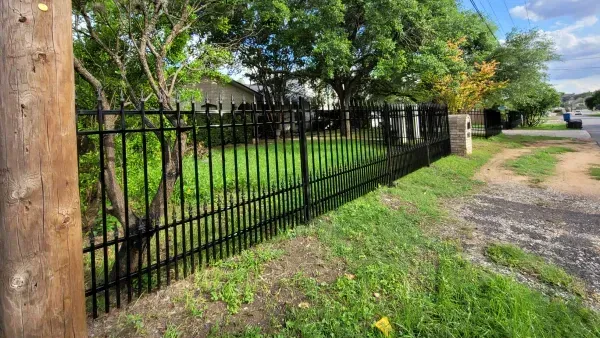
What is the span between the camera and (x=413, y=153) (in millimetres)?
8055

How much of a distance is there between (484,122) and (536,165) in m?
7.34

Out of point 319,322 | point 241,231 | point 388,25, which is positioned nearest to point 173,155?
point 241,231

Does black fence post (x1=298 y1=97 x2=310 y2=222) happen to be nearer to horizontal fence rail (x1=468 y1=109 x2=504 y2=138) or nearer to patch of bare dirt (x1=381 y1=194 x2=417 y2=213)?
patch of bare dirt (x1=381 y1=194 x2=417 y2=213)

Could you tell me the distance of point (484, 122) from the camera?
17.3m

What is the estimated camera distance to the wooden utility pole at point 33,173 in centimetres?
133

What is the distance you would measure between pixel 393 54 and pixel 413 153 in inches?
301

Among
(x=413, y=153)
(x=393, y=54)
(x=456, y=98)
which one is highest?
(x=393, y=54)

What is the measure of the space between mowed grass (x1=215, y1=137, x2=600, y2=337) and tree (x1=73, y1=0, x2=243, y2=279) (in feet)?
5.24

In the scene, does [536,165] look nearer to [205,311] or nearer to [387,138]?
[387,138]

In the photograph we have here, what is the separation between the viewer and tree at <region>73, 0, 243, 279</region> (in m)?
3.26

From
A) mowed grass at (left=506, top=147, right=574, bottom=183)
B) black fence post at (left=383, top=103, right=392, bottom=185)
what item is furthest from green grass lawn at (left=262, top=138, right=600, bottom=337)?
mowed grass at (left=506, top=147, right=574, bottom=183)

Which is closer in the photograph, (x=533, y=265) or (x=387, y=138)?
(x=533, y=265)

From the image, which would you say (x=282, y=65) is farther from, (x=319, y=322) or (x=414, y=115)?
(x=319, y=322)

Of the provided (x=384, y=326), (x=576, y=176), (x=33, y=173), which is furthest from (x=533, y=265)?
(x=576, y=176)
